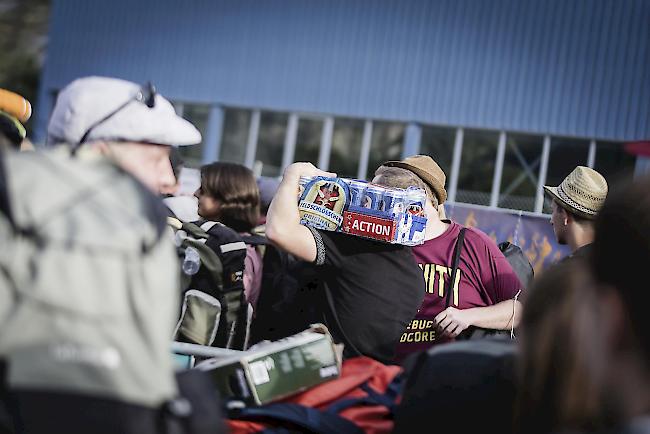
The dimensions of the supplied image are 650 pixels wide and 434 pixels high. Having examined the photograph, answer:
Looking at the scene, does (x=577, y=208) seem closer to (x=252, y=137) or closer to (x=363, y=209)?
(x=363, y=209)

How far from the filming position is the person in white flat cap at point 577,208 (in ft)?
15.5

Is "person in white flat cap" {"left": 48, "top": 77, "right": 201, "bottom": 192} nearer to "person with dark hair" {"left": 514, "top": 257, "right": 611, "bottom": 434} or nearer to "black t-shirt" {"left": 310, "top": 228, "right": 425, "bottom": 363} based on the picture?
"person with dark hair" {"left": 514, "top": 257, "right": 611, "bottom": 434}

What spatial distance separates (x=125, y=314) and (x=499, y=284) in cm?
291

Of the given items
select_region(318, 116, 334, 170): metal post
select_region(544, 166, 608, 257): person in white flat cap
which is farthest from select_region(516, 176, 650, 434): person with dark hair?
select_region(318, 116, 334, 170): metal post

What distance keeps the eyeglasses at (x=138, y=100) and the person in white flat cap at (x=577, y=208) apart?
288 centimetres

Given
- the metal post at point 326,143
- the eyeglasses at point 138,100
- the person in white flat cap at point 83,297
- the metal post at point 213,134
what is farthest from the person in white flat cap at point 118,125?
the metal post at point 213,134

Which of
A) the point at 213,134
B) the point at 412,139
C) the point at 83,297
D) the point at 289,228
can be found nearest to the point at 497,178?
the point at 412,139

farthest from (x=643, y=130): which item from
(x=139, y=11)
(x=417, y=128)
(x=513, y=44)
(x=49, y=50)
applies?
(x=49, y=50)

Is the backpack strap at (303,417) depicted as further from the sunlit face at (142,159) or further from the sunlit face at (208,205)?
the sunlit face at (208,205)

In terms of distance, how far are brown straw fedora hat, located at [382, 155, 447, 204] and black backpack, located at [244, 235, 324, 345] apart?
30.2 inches

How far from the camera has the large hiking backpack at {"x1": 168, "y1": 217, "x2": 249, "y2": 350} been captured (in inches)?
161

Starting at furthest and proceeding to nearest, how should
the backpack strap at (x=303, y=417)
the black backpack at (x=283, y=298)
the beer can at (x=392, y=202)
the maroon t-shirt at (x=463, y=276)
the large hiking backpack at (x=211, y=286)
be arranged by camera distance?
the maroon t-shirt at (x=463, y=276)
the large hiking backpack at (x=211, y=286)
the black backpack at (x=283, y=298)
the beer can at (x=392, y=202)
the backpack strap at (x=303, y=417)

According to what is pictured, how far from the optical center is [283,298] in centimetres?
463

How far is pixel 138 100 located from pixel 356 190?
4.60ft
